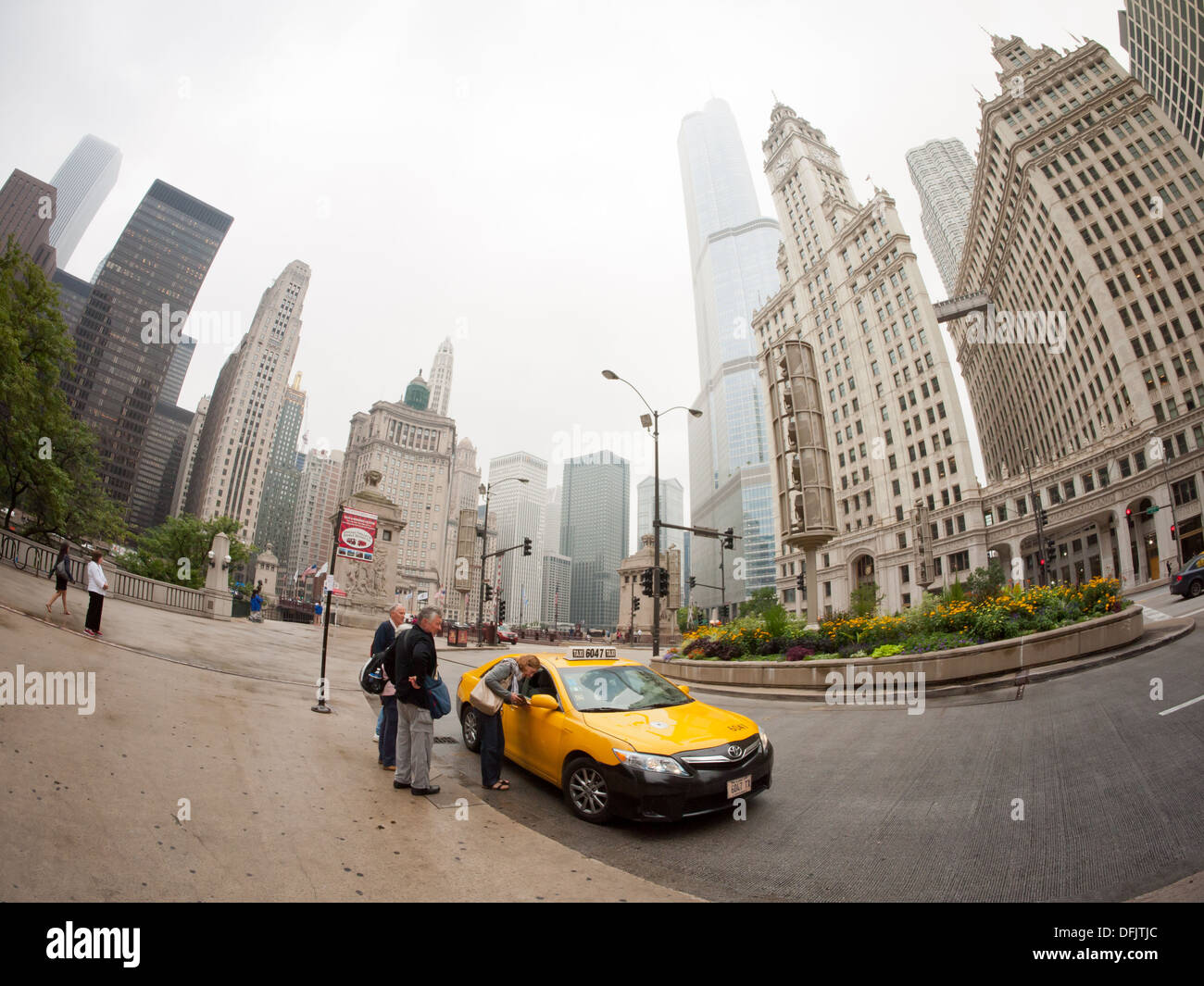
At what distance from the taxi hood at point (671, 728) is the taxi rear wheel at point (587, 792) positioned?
1.29 feet

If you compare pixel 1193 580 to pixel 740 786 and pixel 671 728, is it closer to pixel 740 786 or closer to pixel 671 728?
pixel 740 786

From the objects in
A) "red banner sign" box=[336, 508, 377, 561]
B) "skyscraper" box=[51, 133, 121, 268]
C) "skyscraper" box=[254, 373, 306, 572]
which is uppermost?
"skyscraper" box=[51, 133, 121, 268]

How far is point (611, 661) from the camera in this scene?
6.85m

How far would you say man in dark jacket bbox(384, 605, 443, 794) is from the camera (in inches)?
210

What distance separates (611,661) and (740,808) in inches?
95.9

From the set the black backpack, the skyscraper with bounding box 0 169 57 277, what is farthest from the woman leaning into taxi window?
the skyscraper with bounding box 0 169 57 277

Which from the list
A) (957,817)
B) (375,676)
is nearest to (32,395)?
(375,676)

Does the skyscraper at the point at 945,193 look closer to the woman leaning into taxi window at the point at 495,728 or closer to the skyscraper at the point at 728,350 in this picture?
the skyscraper at the point at 728,350

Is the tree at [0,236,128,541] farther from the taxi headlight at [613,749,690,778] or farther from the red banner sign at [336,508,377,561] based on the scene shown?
the taxi headlight at [613,749,690,778]

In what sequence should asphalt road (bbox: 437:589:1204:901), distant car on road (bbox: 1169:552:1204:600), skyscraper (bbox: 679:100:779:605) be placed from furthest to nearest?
skyscraper (bbox: 679:100:779:605) → distant car on road (bbox: 1169:552:1204:600) → asphalt road (bbox: 437:589:1204:901)

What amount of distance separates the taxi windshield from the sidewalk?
4.79 feet

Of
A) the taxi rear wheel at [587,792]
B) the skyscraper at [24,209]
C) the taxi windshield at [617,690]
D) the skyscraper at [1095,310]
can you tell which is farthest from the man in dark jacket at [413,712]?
the skyscraper at [24,209]
